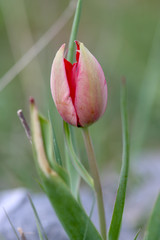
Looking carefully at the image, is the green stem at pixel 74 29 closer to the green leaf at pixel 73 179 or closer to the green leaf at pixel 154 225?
the green leaf at pixel 73 179

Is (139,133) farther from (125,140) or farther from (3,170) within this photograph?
(125,140)

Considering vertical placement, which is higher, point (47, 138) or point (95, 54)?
point (95, 54)

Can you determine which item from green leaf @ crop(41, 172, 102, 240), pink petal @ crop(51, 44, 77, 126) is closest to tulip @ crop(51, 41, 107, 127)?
pink petal @ crop(51, 44, 77, 126)

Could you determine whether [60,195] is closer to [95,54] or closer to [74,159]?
[74,159]

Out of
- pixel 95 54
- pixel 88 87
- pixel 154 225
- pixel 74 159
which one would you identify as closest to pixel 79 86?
pixel 88 87

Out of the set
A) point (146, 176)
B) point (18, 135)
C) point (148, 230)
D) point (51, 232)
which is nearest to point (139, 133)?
point (146, 176)

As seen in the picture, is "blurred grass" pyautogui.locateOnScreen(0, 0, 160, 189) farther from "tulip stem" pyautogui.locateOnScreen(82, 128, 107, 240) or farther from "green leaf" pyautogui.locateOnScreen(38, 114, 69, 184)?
"green leaf" pyautogui.locateOnScreen(38, 114, 69, 184)

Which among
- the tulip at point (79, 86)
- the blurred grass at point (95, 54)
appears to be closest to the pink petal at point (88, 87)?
the tulip at point (79, 86)
